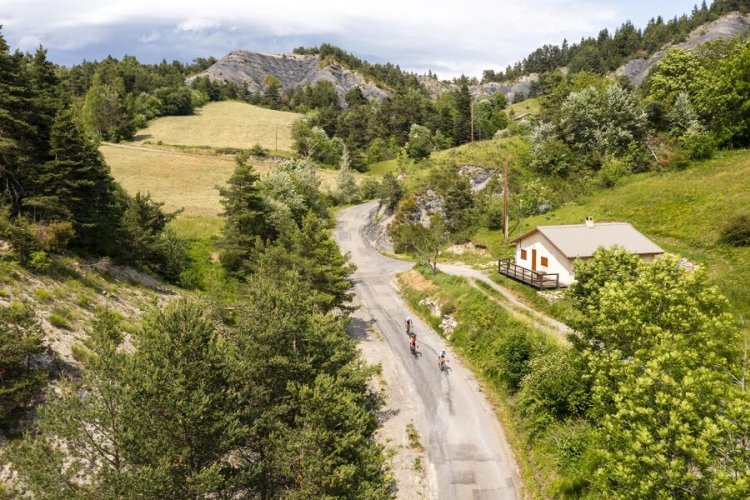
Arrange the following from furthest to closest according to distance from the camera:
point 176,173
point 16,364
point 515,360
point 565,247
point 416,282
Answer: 1. point 176,173
2. point 416,282
3. point 565,247
4. point 515,360
5. point 16,364

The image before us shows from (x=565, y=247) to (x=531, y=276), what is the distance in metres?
3.80

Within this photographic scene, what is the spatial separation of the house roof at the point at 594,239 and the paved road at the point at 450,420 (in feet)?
42.9

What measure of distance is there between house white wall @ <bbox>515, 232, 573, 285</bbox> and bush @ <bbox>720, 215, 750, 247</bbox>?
43.0 ft

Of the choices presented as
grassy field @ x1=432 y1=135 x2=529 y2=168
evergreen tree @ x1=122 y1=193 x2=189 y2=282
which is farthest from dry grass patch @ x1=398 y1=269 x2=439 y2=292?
grassy field @ x1=432 y1=135 x2=529 y2=168

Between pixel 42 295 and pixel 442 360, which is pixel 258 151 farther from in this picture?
pixel 442 360

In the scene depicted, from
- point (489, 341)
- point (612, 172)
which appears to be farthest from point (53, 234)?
point (612, 172)

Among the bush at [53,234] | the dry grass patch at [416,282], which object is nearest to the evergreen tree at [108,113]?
the bush at [53,234]

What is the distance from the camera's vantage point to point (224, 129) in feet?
401

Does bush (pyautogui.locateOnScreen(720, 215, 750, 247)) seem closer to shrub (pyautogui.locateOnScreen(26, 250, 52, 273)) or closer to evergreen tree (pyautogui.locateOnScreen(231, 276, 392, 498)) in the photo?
evergreen tree (pyautogui.locateOnScreen(231, 276, 392, 498))

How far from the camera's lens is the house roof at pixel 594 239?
36.5m

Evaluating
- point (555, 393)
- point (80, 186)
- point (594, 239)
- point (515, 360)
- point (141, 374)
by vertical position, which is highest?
point (80, 186)

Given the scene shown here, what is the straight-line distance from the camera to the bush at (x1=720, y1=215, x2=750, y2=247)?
116ft

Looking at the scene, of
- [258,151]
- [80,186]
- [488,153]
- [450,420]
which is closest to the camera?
[450,420]

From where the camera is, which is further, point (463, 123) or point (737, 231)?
point (463, 123)
